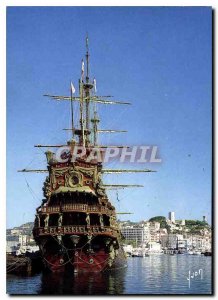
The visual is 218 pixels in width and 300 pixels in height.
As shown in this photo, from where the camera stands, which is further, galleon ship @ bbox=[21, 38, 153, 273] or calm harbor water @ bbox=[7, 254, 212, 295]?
galleon ship @ bbox=[21, 38, 153, 273]

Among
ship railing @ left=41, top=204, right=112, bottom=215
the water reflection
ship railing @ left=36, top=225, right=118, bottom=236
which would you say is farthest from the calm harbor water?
ship railing @ left=41, top=204, right=112, bottom=215

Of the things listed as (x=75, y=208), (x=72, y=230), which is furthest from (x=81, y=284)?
(x=75, y=208)

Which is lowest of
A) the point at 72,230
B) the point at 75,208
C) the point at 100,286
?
the point at 100,286

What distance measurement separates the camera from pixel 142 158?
22.1m

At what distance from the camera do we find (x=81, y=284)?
2461 cm

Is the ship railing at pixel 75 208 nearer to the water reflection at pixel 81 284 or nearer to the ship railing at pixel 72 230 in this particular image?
the ship railing at pixel 72 230

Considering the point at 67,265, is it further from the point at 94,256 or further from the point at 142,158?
the point at 142,158

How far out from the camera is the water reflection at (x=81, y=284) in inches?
864

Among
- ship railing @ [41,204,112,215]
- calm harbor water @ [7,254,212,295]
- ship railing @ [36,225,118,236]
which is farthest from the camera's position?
ship railing @ [41,204,112,215]

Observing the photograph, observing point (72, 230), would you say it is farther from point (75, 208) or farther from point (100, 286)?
point (100, 286)

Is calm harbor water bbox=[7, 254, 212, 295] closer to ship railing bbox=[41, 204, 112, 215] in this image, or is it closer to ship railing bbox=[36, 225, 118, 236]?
ship railing bbox=[36, 225, 118, 236]

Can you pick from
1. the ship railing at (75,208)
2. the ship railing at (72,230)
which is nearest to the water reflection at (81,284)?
the ship railing at (72,230)

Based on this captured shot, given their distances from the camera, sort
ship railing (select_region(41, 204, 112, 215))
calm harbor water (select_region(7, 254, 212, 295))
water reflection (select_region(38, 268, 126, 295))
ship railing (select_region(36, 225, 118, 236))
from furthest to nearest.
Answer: ship railing (select_region(41, 204, 112, 215)) → ship railing (select_region(36, 225, 118, 236)) → water reflection (select_region(38, 268, 126, 295)) → calm harbor water (select_region(7, 254, 212, 295))

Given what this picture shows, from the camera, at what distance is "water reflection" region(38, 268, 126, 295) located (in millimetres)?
21953
